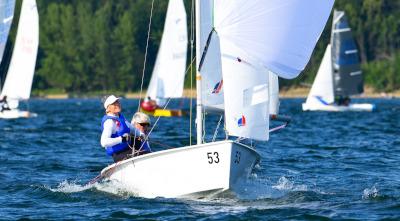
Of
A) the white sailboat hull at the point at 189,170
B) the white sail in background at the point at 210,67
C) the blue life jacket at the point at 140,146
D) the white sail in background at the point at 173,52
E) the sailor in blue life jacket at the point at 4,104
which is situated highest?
the white sail in background at the point at 173,52

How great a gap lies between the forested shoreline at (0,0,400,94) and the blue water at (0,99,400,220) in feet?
255

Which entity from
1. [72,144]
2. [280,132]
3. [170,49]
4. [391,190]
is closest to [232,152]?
[391,190]

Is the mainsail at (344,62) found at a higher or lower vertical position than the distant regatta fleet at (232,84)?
higher

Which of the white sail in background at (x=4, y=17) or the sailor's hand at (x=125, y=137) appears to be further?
the white sail in background at (x=4, y=17)

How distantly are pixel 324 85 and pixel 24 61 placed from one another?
53.2 ft

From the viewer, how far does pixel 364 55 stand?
112500 millimetres

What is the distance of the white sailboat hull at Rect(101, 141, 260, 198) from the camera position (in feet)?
47.7

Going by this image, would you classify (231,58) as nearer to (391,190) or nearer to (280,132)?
(391,190)

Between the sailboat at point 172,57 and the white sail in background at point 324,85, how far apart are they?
1019cm

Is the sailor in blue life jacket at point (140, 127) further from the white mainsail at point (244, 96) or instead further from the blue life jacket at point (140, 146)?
the white mainsail at point (244, 96)

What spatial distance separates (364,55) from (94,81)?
90.1 ft

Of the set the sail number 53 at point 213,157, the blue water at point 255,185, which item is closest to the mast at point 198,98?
the sail number 53 at point 213,157

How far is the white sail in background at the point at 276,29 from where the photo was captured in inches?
571

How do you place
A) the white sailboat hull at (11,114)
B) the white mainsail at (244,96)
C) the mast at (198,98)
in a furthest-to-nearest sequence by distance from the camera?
the white sailboat hull at (11,114), the mast at (198,98), the white mainsail at (244,96)
